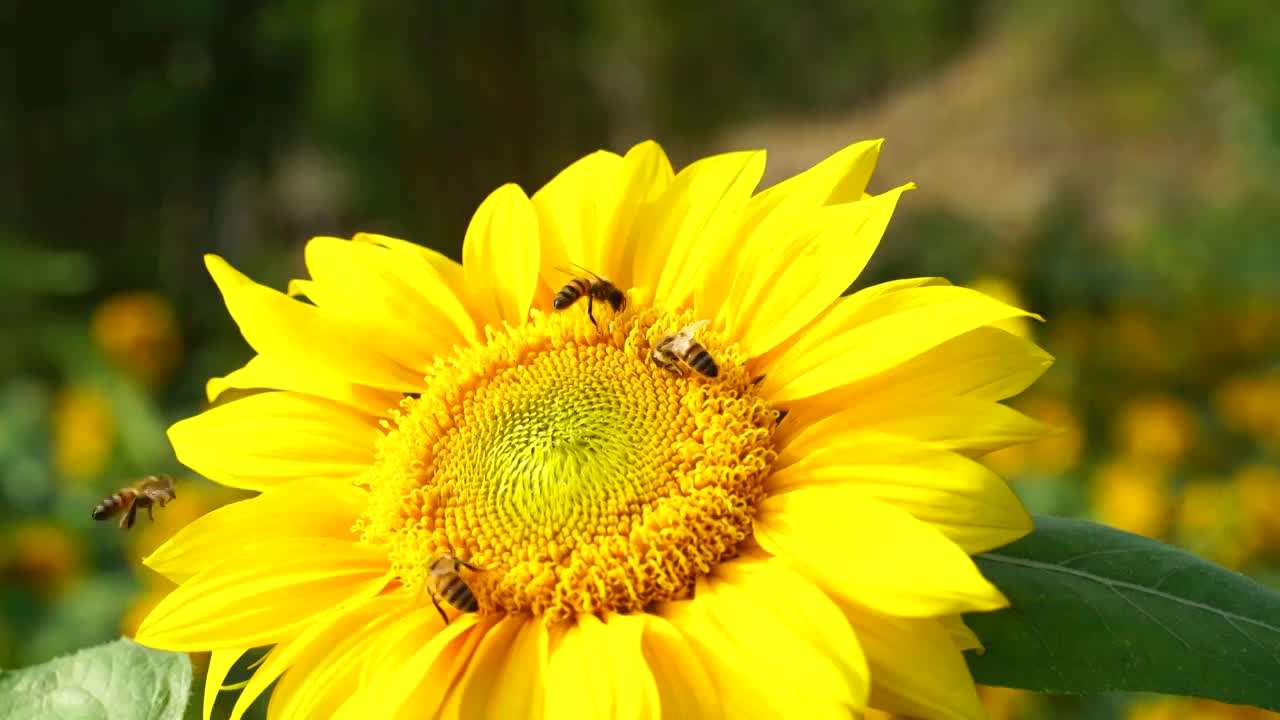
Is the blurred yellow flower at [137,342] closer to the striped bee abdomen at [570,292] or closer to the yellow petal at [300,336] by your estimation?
the yellow petal at [300,336]

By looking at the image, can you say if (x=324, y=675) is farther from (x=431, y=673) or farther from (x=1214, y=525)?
(x=1214, y=525)

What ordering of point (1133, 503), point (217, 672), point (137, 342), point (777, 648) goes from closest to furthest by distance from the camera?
point (777, 648) → point (217, 672) → point (1133, 503) → point (137, 342)

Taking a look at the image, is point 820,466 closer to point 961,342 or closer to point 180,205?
point 961,342

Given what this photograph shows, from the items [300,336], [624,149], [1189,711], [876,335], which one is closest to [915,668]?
[876,335]

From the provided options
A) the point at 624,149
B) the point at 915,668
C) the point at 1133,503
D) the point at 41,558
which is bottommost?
the point at 41,558

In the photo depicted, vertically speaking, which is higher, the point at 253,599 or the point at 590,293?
the point at 590,293

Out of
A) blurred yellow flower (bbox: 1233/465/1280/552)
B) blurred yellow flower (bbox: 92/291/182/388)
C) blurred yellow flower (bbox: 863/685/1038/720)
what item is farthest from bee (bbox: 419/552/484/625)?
blurred yellow flower (bbox: 92/291/182/388)

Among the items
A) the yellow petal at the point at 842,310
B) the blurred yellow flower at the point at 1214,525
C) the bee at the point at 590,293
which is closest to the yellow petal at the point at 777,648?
the yellow petal at the point at 842,310
